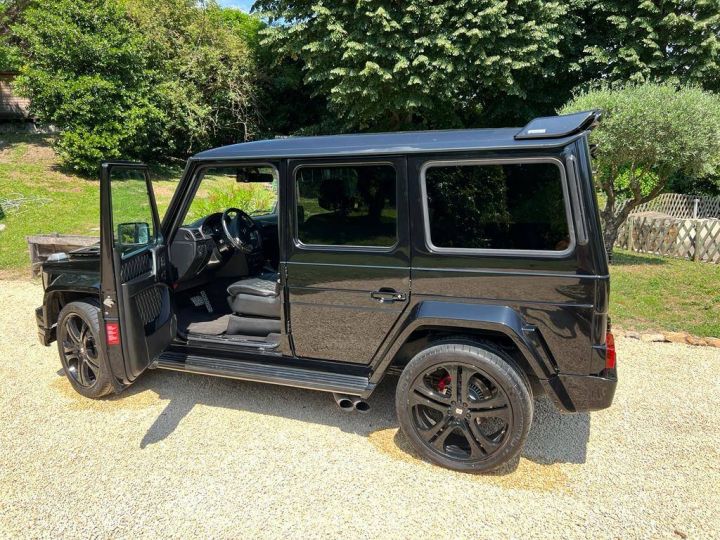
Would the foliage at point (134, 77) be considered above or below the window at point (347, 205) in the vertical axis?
above

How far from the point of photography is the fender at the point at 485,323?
263cm

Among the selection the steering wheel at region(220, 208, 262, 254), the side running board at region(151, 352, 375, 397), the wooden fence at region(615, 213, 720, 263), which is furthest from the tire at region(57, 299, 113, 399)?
the wooden fence at region(615, 213, 720, 263)

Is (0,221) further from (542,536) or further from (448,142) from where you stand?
(542,536)

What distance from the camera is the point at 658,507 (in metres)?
2.56

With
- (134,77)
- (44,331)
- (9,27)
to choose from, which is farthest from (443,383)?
(9,27)

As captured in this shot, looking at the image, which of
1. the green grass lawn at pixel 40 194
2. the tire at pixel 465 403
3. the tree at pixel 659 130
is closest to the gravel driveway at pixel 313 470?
the tire at pixel 465 403

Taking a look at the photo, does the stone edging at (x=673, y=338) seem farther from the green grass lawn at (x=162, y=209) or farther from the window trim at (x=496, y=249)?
the window trim at (x=496, y=249)

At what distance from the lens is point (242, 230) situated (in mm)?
4039

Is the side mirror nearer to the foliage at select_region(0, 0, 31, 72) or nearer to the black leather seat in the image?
the black leather seat

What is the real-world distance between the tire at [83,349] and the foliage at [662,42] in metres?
12.2

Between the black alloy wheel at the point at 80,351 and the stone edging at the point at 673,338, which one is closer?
the black alloy wheel at the point at 80,351

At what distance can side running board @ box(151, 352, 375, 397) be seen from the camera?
3.04 metres

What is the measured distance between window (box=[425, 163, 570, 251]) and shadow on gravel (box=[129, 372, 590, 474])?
4.69ft

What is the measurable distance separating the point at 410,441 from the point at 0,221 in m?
10.9
